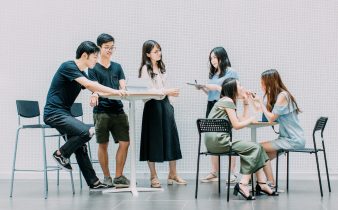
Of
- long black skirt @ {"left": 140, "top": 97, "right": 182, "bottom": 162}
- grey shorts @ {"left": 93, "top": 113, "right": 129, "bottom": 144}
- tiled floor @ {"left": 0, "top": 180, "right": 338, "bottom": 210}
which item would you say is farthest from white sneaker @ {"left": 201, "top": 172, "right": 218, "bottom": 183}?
grey shorts @ {"left": 93, "top": 113, "right": 129, "bottom": 144}

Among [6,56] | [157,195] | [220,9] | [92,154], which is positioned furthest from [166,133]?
[6,56]

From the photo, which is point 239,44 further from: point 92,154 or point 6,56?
point 6,56

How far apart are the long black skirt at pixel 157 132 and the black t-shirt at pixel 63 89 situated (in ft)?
2.88

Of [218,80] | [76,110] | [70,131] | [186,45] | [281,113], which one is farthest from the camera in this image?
[186,45]

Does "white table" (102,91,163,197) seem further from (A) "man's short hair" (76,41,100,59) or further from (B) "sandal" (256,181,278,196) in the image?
(B) "sandal" (256,181,278,196)

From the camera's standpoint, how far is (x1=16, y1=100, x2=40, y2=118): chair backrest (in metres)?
5.03

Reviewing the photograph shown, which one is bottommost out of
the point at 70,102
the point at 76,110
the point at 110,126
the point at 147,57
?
the point at 110,126

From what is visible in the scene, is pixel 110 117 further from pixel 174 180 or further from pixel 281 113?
pixel 281 113

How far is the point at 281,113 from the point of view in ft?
15.9

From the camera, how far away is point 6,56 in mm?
6461

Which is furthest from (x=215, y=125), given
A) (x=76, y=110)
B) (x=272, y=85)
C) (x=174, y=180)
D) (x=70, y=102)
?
(x=76, y=110)

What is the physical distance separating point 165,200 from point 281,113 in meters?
1.37

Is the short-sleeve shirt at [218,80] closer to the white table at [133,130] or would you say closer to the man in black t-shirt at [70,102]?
the white table at [133,130]

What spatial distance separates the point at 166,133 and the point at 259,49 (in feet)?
5.56
